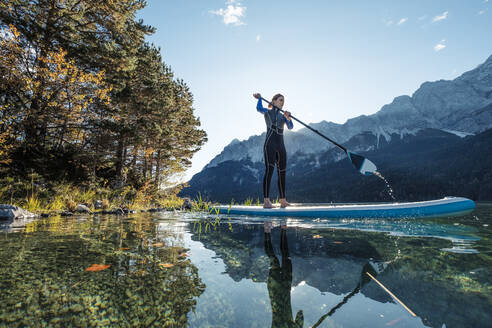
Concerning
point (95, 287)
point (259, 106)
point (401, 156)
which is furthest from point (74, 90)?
point (401, 156)

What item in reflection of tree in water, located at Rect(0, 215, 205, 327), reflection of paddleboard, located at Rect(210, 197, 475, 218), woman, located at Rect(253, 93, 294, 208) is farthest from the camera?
woman, located at Rect(253, 93, 294, 208)

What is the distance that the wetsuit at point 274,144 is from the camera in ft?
21.1

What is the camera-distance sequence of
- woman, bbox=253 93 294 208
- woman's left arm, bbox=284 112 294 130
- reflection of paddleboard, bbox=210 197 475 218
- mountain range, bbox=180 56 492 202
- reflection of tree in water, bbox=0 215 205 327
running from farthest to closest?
mountain range, bbox=180 56 492 202
woman's left arm, bbox=284 112 294 130
woman, bbox=253 93 294 208
reflection of paddleboard, bbox=210 197 475 218
reflection of tree in water, bbox=0 215 205 327

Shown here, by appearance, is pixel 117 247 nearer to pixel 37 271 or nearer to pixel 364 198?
pixel 37 271

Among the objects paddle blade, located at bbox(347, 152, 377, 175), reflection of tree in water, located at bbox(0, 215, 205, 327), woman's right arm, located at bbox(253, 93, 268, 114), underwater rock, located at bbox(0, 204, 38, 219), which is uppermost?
woman's right arm, located at bbox(253, 93, 268, 114)

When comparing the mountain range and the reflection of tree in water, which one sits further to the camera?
the mountain range

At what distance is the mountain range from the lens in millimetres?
83000

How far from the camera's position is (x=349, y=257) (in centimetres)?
202

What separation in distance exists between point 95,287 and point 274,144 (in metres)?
5.64

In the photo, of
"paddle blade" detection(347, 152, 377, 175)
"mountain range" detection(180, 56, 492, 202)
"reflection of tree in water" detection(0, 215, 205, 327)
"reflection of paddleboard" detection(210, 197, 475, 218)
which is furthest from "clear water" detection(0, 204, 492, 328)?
"mountain range" detection(180, 56, 492, 202)

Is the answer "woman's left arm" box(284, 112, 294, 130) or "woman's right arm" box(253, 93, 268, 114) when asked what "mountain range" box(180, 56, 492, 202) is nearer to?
"woman's left arm" box(284, 112, 294, 130)

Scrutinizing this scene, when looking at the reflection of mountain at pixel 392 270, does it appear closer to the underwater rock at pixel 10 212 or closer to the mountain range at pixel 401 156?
the underwater rock at pixel 10 212

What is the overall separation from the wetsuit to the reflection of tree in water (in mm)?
4543

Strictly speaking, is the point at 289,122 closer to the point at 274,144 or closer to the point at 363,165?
the point at 274,144
